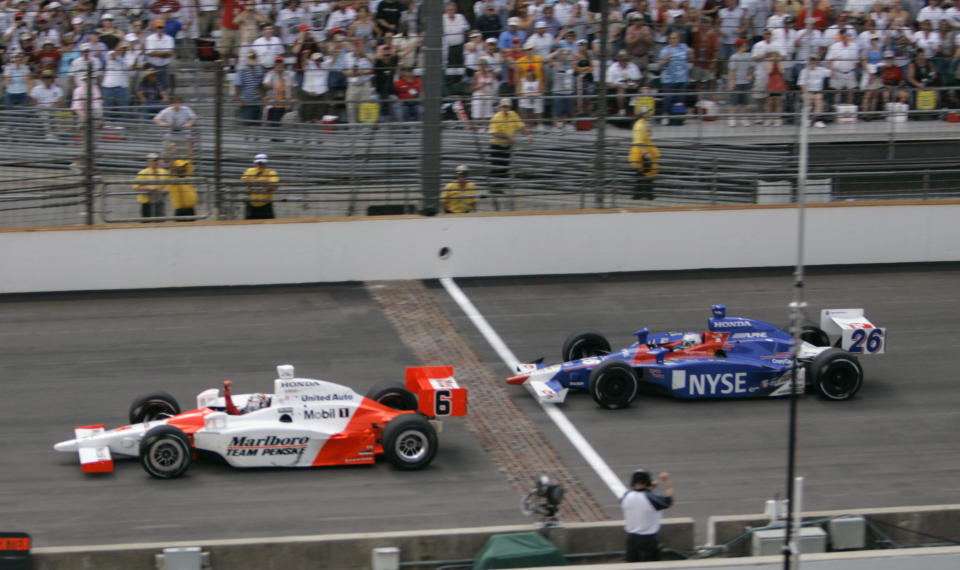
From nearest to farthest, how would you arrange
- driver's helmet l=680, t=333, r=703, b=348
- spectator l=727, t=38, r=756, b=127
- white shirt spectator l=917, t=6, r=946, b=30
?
driver's helmet l=680, t=333, r=703, b=348 < spectator l=727, t=38, r=756, b=127 < white shirt spectator l=917, t=6, r=946, b=30

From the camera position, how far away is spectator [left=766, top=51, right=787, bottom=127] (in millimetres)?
19000

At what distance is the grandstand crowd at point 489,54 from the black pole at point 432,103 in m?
0.74

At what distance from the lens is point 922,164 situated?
1884 cm

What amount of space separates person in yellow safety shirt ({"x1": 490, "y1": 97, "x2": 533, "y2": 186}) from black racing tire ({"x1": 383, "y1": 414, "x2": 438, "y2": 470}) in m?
7.43

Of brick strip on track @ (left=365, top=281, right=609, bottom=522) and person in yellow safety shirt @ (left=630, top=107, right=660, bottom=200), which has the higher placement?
person in yellow safety shirt @ (left=630, top=107, right=660, bottom=200)

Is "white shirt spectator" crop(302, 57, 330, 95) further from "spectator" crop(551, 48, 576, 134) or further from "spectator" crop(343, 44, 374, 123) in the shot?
"spectator" crop(551, 48, 576, 134)

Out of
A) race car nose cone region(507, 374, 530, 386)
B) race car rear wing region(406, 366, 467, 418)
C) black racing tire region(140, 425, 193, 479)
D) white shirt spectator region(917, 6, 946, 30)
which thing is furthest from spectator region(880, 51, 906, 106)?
black racing tire region(140, 425, 193, 479)

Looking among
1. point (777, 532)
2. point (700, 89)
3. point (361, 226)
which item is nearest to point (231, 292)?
point (361, 226)

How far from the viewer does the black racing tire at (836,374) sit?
40.9 feet

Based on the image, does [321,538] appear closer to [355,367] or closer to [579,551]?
[579,551]

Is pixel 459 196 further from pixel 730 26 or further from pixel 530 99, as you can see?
pixel 730 26

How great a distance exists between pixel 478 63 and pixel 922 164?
6.76m

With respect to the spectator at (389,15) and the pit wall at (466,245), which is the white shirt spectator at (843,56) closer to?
the pit wall at (466,245)

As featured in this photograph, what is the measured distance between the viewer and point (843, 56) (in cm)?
1978
